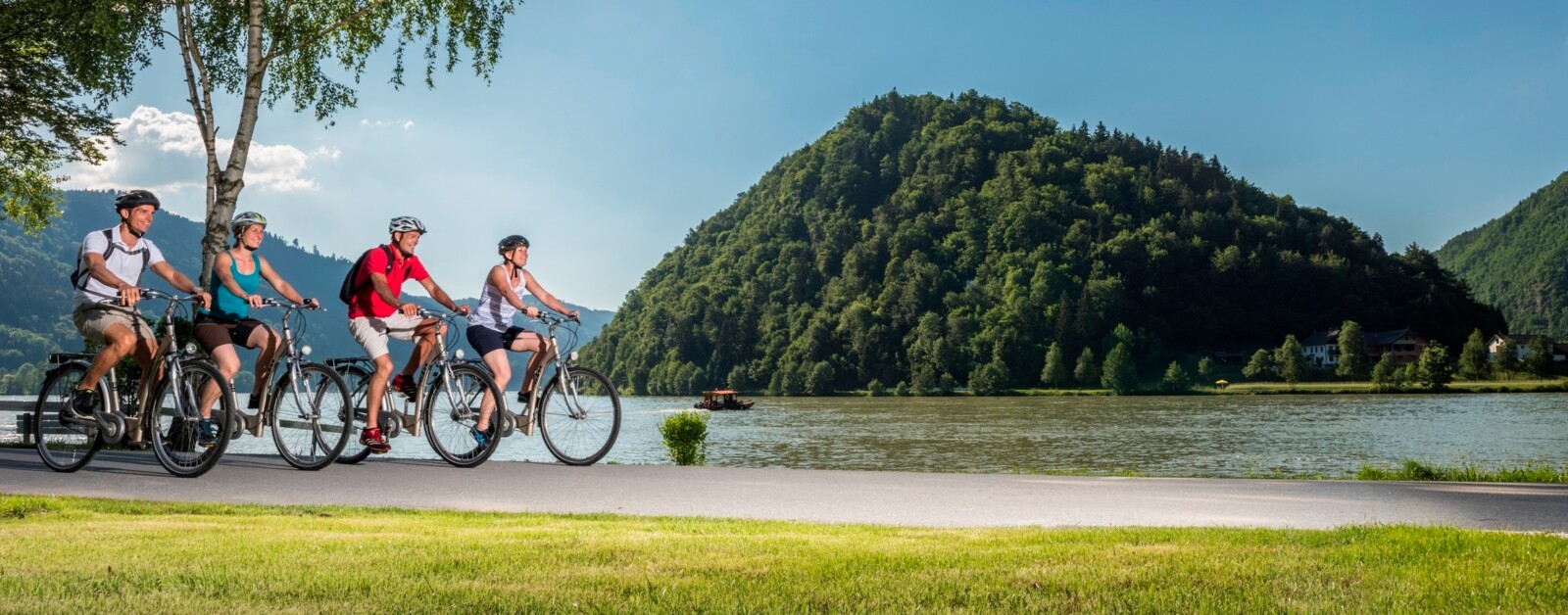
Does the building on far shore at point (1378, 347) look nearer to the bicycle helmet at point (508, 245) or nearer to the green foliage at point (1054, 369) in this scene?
the green foliage at point (1054, 369)

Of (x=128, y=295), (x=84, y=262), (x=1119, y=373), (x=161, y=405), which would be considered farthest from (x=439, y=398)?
(x=1119, y=373)

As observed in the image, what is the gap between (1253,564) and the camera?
5.63 meters

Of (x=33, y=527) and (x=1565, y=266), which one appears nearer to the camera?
(x=33, y=527)

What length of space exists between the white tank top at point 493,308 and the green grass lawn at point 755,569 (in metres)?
3.50

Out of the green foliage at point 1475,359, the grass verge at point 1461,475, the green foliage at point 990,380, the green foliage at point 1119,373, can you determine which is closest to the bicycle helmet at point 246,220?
the grass verge at point 1461,475

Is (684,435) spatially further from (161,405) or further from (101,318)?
(101,318)

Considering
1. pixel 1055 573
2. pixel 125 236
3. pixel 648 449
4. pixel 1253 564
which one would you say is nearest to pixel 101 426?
pixel 125 236

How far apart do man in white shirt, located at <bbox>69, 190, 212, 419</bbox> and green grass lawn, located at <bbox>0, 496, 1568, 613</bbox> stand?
267cm

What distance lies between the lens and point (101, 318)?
955 cm

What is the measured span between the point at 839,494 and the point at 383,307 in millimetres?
4291

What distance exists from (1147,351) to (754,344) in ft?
175

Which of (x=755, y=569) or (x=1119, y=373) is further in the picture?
(x=1119, y=373)

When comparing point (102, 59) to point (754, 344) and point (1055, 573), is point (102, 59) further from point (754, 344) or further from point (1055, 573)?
point (754, 344)

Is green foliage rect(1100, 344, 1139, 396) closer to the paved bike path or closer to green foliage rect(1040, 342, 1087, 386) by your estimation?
green foliage rect(1040, 342, 1087, 386)
